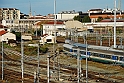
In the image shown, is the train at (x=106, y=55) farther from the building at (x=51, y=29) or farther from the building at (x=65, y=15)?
the building at (x=65, y=15)

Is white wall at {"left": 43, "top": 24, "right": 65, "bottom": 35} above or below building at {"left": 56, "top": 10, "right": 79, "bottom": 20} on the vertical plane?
below

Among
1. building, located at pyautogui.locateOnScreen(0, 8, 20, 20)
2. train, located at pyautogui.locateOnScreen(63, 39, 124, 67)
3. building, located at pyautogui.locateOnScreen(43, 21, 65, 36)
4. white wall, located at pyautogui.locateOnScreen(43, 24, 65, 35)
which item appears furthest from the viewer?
building, located at pyautogui.locateOnScreen(0, 8, 20, 20)

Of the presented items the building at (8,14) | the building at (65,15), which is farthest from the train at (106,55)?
the building at (65,15)

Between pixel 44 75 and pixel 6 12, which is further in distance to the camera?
pixel 6 12

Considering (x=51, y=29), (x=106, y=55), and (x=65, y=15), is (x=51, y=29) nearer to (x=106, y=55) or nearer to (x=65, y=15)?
(x=106, y=55)

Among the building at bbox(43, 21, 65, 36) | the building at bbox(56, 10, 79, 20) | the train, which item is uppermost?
the building at bbox(56, 10, 79, 20)

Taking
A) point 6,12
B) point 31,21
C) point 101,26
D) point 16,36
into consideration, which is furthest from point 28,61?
point 6,12

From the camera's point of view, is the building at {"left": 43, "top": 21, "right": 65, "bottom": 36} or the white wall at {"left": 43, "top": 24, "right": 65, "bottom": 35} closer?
the building at {"left": 43, "top": 21, "right": 65, "bottom": 36}

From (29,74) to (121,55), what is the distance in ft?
9.21

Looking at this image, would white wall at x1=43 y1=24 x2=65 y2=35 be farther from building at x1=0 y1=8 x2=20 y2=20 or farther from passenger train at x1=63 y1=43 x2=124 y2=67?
building at x1=0 y1=8 x2=20 y2=20

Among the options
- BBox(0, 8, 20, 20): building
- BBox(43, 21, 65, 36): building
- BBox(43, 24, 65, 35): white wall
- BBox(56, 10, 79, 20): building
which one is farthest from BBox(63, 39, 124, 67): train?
BBox(56, 10, 79, 20): building

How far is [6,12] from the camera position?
40.2 metres

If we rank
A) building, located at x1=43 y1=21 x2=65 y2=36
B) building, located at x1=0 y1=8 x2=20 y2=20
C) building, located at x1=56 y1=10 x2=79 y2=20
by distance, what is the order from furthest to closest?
building, located at x1=56 y1=10 x2=79 y2=20 < building, located at x1=0 y1=8 x2=20 y2=20 < building, located at x1=43 y1=21 x2=65 y2=36

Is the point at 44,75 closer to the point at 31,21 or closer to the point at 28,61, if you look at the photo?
the point at 28,61
